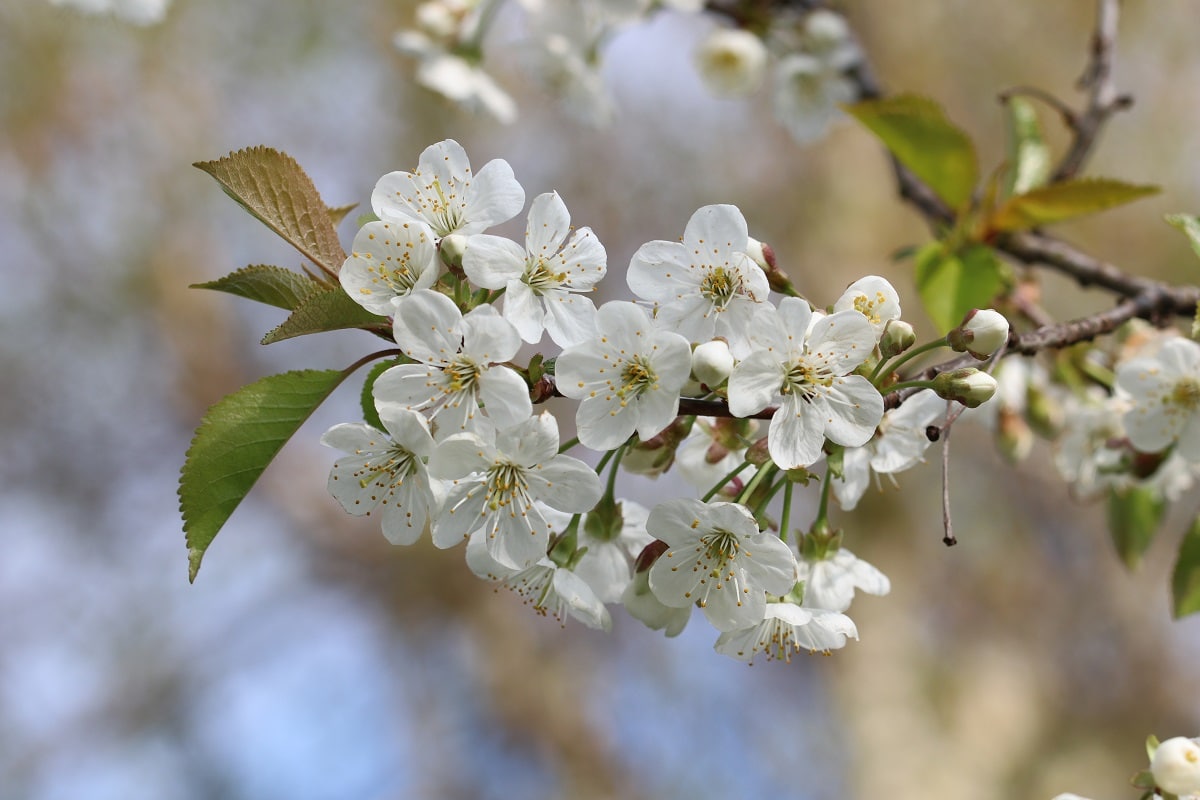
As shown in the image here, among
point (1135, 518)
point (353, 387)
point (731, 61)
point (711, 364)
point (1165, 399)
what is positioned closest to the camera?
point (711, 364)

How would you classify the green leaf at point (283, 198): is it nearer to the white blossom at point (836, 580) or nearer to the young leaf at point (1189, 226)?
the white blossom at point (836, 580)

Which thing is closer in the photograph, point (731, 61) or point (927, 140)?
point (927, 140)

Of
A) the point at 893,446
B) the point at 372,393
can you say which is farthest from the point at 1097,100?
the point at 372,393

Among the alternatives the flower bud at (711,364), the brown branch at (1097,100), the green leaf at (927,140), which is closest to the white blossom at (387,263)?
the flower bud at (711,364)

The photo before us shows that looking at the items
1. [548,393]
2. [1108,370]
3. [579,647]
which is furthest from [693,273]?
[579,647]

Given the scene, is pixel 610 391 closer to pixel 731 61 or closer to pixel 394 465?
pixel 394 465

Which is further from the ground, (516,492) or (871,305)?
(871,305)
